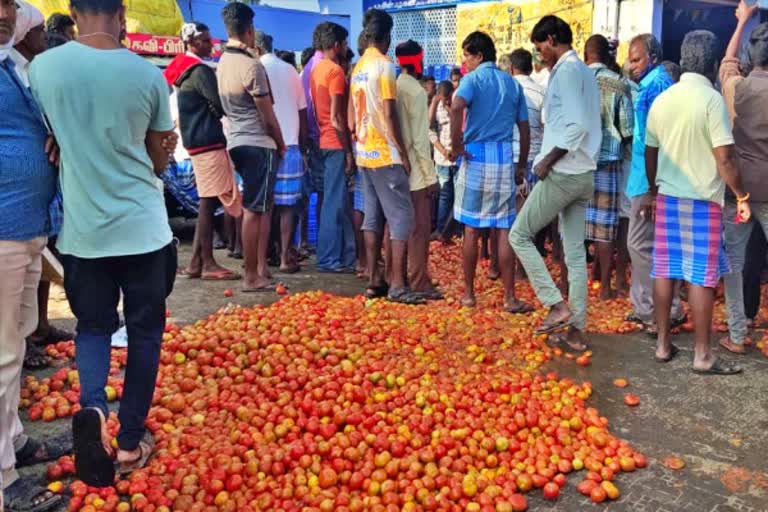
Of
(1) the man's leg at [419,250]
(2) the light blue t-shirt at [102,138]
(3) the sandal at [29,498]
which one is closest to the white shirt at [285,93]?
(1) the man's leg at [419,250]

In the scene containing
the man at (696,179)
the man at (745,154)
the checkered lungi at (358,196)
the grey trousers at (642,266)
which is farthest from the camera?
the checkered lungi at (358,196)

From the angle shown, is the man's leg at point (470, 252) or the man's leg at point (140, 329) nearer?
the man's leg at point (140, 329)

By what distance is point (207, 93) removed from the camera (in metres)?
6.43

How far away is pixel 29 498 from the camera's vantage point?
10.4 ft

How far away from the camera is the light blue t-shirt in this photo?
302 centimetres

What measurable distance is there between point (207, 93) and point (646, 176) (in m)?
3.75

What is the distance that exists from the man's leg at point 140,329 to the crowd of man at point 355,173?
0.03 ft

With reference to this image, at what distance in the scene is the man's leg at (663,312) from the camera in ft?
16.4

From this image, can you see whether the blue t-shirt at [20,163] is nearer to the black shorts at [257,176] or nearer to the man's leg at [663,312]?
the black shorts at [257,176]

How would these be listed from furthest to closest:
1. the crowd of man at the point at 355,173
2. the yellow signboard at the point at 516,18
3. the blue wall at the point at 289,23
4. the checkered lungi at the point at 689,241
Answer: the blue wall at the point at 289,23 < the yellow signboard at the point at 516,18 < the checkered lungi at the point at 689,241 < the crowd of man at the point at 355,173

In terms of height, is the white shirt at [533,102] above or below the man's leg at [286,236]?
above

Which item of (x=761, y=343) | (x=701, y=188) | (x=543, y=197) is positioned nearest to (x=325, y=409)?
(x=543, y=197)

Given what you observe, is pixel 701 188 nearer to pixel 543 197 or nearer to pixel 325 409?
pixel 543 197

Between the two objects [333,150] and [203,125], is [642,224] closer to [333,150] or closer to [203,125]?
[333,150]
